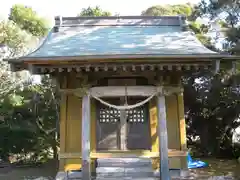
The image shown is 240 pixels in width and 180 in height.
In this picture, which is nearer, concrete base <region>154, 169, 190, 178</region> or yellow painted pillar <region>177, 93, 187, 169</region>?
concrete base <region>154, 169, 190, 178</region>

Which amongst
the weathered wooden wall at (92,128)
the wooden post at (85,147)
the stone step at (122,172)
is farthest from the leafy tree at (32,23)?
the stone step at (122,172)

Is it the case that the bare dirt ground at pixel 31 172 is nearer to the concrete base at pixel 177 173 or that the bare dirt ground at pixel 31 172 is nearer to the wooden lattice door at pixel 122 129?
the wooden lattice door at pixel 122 129

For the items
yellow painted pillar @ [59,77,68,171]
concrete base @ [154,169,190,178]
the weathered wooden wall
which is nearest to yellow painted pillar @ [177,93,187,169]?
the weathered wooden wall

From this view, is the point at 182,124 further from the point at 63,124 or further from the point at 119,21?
the point at 119,21

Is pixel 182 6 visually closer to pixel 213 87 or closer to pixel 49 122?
pixel 213 87

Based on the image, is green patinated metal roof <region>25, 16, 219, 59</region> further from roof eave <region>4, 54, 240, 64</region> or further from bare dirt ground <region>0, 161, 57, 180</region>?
bare dirt ground <region>0, 161, 57, 180</region>

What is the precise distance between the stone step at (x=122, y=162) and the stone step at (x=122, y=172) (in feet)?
0.50

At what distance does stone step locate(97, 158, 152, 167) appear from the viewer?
8375 mm

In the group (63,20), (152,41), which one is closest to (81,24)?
(63,20)

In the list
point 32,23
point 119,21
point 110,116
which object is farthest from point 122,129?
point 32,23

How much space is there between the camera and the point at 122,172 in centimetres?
817

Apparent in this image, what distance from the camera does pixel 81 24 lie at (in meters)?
11.0

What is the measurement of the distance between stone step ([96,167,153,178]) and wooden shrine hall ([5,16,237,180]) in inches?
1.0

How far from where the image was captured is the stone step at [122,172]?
8.12 metres
